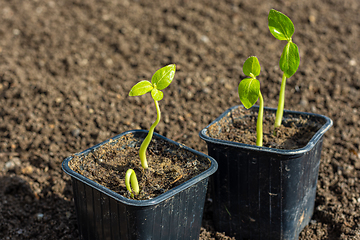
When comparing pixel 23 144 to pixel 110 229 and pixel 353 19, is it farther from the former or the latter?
pixel 353 19

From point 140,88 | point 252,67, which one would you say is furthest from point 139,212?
point 252,67

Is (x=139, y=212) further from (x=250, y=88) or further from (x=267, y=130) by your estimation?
(x=267, y=130)

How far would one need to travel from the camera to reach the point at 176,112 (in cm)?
276

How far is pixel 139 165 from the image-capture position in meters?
1.61

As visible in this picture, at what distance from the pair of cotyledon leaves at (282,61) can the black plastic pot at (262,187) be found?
0.23 metres

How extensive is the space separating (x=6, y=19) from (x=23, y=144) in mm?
2163

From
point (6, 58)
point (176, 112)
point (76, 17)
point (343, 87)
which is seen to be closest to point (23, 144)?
point (176, 112)

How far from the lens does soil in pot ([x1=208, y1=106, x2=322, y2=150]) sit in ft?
5.82

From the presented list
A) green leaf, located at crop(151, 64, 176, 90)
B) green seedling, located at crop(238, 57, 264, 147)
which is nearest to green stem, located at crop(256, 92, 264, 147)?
green seedling, located at crop(238, 57, 264, 147)

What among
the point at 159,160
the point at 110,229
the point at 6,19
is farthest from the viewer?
the point at 6,19

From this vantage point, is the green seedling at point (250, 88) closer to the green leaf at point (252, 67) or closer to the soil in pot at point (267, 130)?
the green leaf at point (252, 67)

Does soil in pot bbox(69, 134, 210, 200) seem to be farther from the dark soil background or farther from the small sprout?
the dark soil background

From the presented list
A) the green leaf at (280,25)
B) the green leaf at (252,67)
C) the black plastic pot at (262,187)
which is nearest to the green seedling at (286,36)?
the green leaf at (280,25)

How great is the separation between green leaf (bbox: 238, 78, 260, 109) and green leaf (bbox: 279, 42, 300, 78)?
0.51 ft
